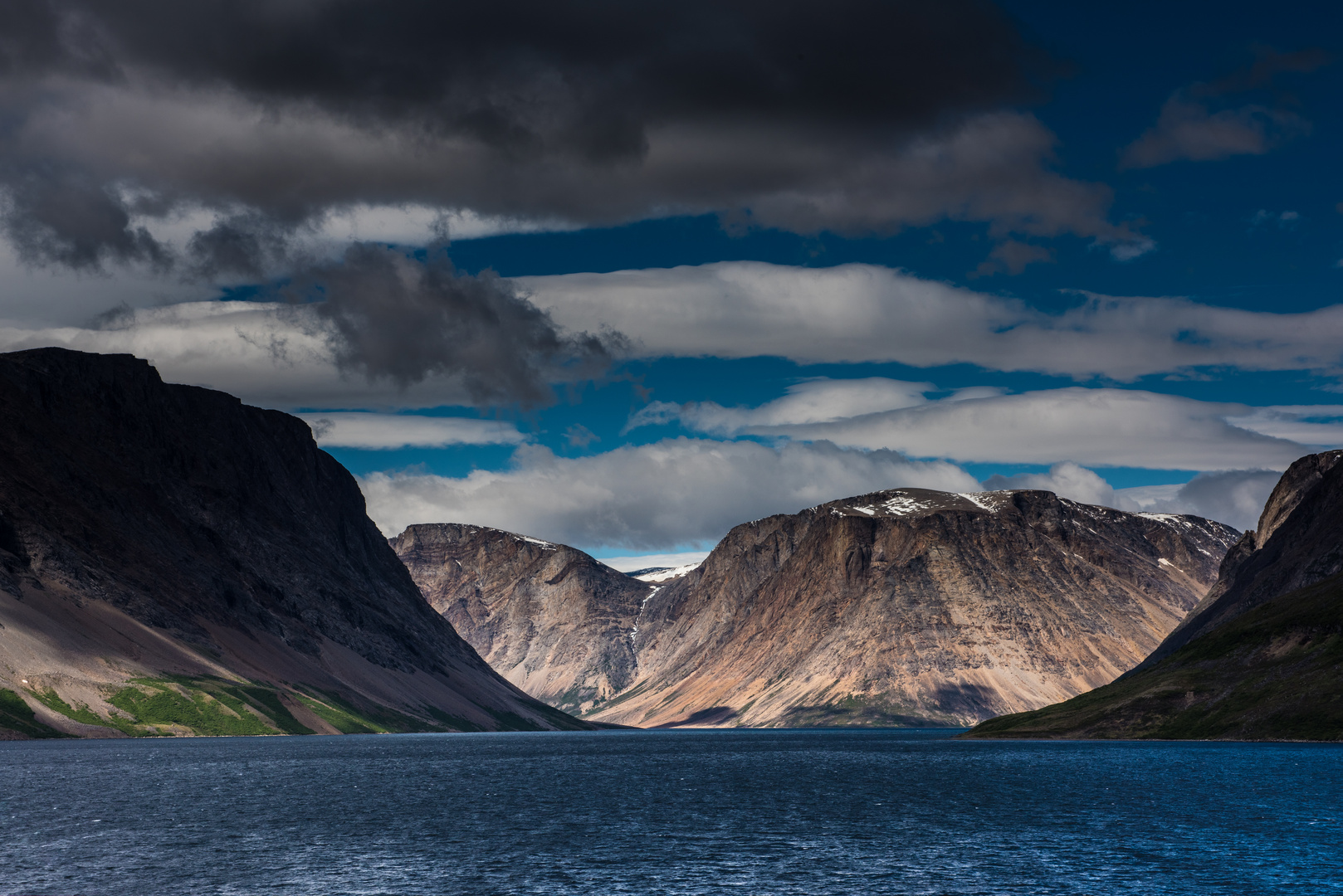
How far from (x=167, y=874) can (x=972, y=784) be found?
9815 cm

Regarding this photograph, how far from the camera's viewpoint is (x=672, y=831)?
3819 inches

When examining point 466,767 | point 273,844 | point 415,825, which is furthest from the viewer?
point 466,767

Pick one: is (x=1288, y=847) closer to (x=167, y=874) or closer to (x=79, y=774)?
(x=167, y=874)

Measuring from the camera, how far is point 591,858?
81812 millimetres

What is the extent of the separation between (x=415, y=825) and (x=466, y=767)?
269ft

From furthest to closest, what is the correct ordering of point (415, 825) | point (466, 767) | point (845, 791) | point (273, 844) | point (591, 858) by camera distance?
point (466, 767) < point (845, 791) < point (415, 825) < point (273, 844) < point (591, 858)

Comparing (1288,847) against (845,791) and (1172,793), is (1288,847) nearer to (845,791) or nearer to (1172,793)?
(1172,793)

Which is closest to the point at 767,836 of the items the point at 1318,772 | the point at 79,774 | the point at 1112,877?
the point at 1112,877

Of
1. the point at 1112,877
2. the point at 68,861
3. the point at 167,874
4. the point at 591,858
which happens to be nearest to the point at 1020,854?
the point at 1112,877

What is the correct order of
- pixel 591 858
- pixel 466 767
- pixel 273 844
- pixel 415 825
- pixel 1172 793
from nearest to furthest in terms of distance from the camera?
pixel 591 858, pixel 273 844, pixel 415 825, pixel 1172 793, pixel 466 767

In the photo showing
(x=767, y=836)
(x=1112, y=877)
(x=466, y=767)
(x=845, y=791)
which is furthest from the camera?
(x=466, y=767)

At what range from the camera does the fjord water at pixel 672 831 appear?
72.8m

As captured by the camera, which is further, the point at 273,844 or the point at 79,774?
the point at 79,774

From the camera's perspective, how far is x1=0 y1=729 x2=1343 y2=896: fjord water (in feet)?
239
